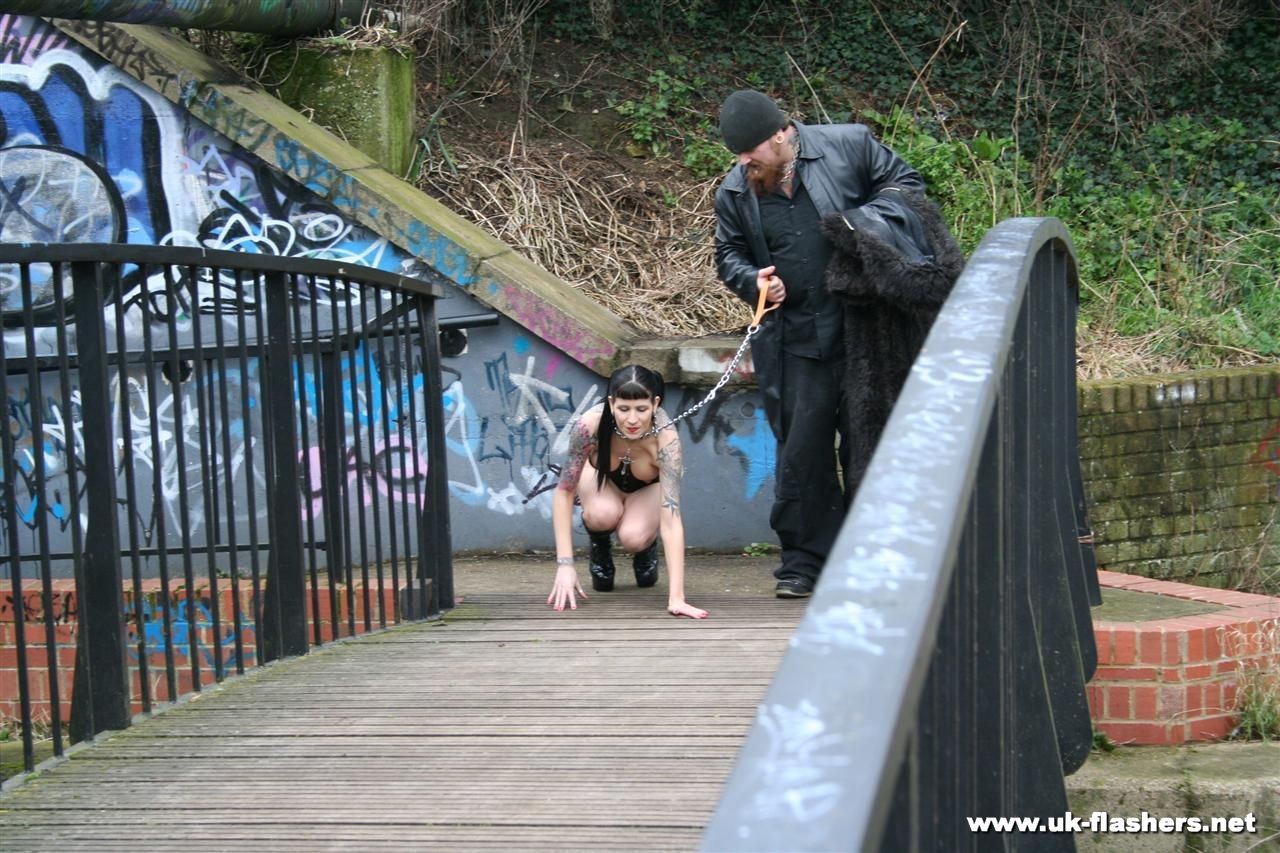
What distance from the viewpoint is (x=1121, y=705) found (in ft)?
14.2

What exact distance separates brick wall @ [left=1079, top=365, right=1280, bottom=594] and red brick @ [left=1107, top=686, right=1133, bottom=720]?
1.65 meters

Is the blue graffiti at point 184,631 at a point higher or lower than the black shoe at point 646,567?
lower

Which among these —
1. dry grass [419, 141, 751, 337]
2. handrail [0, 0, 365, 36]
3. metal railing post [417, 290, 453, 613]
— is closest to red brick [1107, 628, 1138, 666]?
metal railing post [417, 290, 453, 613]

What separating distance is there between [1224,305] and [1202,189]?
5.77 feet

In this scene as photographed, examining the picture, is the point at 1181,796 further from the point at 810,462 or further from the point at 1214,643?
the point at 810,462

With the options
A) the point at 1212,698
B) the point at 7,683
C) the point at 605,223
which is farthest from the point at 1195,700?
the point at 605,223

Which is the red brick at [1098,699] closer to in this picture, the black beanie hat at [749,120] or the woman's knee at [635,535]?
the woman's knee at [635,535]

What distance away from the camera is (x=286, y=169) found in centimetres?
687

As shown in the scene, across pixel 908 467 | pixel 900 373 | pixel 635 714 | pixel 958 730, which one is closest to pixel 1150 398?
pixel 900 373

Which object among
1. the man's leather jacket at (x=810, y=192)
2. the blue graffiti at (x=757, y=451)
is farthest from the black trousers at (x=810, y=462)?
the blue graffiti at (x=757, y=451)

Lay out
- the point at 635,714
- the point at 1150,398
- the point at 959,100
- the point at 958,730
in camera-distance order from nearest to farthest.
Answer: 1. the point at 958,730
2. the point at 635,714
3. the point at 1150,398
4. the point at 959,100

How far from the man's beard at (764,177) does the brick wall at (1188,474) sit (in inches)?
66.7

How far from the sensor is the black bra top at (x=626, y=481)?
5461 mm

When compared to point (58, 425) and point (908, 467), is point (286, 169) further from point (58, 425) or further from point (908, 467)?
point (908, 467)
